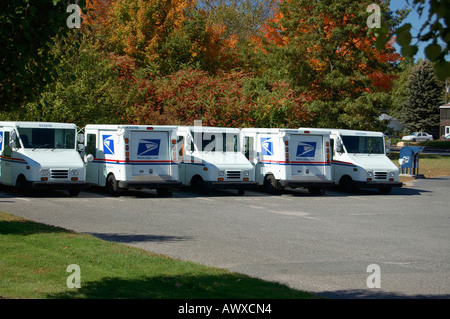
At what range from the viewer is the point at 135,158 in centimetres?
2202

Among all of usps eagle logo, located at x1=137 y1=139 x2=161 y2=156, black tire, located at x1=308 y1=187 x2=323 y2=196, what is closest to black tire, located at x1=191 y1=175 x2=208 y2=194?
usps eagle logo, located at x1=137 y1=139 x2=161 y2=156

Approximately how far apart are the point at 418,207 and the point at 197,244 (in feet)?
34.4

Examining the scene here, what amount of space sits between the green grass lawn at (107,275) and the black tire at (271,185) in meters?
12.9

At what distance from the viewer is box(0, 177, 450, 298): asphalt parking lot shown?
9727mm

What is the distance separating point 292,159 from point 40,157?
864cm

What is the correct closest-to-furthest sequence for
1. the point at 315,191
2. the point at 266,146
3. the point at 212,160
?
the point at 212,160, the point at 266,146, the point at 315,191

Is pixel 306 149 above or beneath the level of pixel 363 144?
beneath

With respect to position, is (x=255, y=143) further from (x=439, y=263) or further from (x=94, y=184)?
(x=439, y=263)

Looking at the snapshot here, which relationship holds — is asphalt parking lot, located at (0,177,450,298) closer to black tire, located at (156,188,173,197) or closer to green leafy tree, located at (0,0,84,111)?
black tire, located at (156,188,173,197)

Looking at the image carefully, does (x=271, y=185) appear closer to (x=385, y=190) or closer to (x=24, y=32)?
(x=385, y=190)

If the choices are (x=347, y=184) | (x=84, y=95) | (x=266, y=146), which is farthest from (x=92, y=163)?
(x=347, y=184)

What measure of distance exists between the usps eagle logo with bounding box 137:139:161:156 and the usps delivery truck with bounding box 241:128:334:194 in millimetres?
3981

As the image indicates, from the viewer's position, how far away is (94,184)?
23203mm
